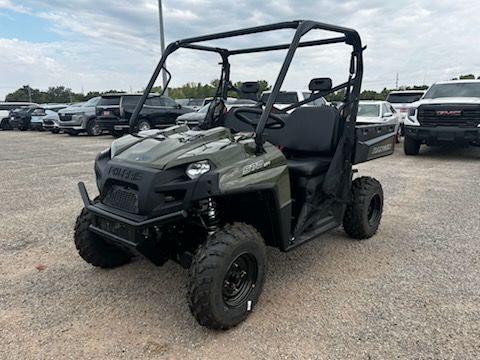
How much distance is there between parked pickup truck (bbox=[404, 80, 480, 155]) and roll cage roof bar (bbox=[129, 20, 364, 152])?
6.21 m

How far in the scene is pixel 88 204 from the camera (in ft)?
9.31

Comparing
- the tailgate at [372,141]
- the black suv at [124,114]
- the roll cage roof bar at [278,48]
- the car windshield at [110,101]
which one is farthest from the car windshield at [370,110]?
the car windshield at [110,101]

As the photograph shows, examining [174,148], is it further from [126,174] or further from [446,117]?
[446,117]

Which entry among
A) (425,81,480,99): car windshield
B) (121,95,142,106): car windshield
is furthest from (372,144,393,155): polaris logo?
(121,95,142,106): car windshield

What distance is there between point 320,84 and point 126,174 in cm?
181

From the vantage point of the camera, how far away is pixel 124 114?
13312 millimetres

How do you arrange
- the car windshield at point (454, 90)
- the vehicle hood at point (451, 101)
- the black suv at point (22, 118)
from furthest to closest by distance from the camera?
1. the black suv at point (22, 118)
2. the car windshield at point (454, 90)
3. the vehicle hood at point (451, 101)

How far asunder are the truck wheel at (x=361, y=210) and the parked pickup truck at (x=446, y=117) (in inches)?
223

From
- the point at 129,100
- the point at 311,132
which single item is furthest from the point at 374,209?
the point at 129,100

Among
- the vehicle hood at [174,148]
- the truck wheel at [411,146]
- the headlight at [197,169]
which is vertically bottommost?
the truck wheel at [411,146]

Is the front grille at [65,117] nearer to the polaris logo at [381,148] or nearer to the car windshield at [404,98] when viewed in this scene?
the car windshield at [404,98]

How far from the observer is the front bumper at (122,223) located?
7.85ft

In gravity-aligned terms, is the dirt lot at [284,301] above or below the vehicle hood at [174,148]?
below

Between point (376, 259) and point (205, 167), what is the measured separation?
6.67ft
